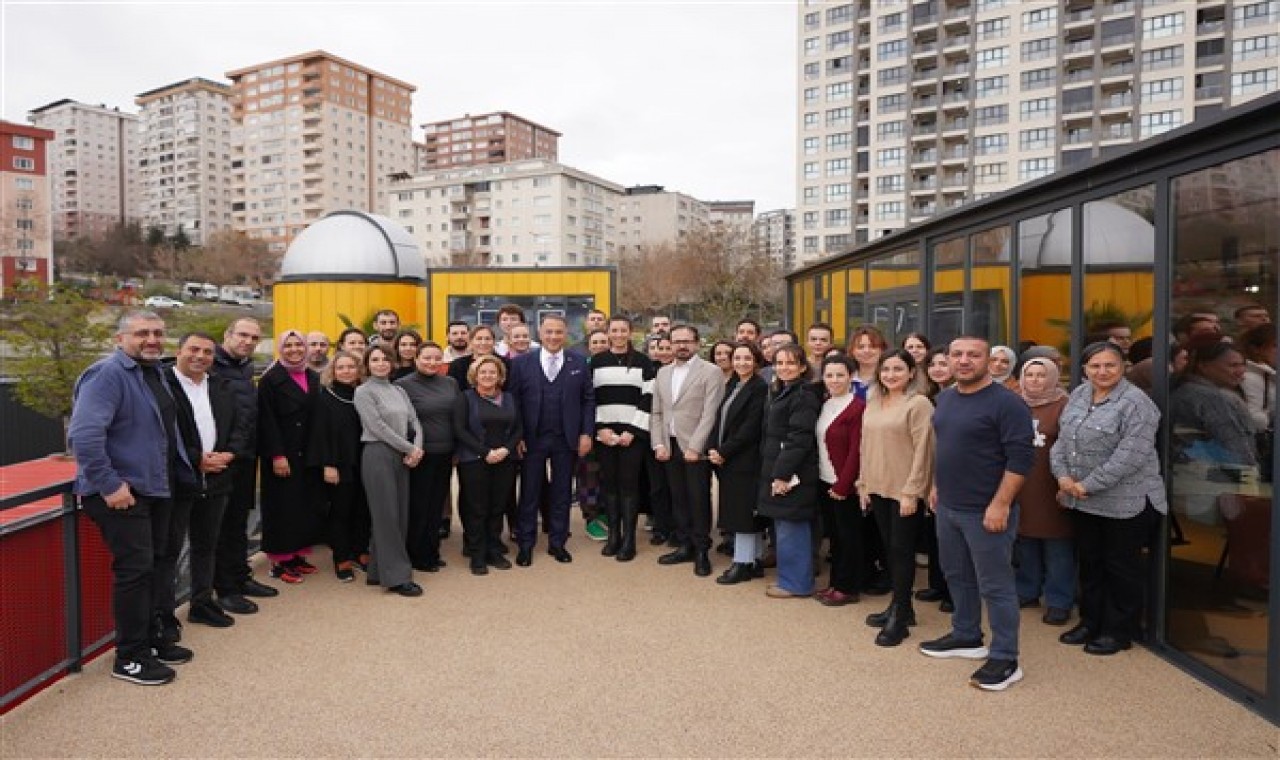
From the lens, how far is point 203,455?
4891 millimetres

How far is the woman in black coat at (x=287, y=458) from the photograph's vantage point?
5.72 m

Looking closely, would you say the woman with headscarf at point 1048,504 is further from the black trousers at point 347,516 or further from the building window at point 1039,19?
the building window at point 1039,19

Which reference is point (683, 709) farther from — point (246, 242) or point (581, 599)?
point (246, 242)

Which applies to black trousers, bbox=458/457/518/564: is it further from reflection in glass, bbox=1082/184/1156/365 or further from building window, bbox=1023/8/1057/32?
building window, bbox=1023/8/1057/32

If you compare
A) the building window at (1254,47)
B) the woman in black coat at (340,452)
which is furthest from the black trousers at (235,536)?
the building window at (1254,47)

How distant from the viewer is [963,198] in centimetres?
6106

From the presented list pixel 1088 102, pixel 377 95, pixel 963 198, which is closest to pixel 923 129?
pixel 963 198

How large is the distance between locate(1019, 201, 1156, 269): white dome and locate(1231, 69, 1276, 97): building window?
5708 centimetres

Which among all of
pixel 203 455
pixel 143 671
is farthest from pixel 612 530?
pixel 143 671

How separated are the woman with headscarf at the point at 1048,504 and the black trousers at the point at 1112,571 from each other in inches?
7.0

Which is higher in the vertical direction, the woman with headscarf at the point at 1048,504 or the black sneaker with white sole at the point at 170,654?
the woman with headscarf at the point at 1048,504

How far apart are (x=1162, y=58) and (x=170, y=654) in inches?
2543

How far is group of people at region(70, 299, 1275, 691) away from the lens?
4.22m

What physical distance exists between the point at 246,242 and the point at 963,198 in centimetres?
5867
